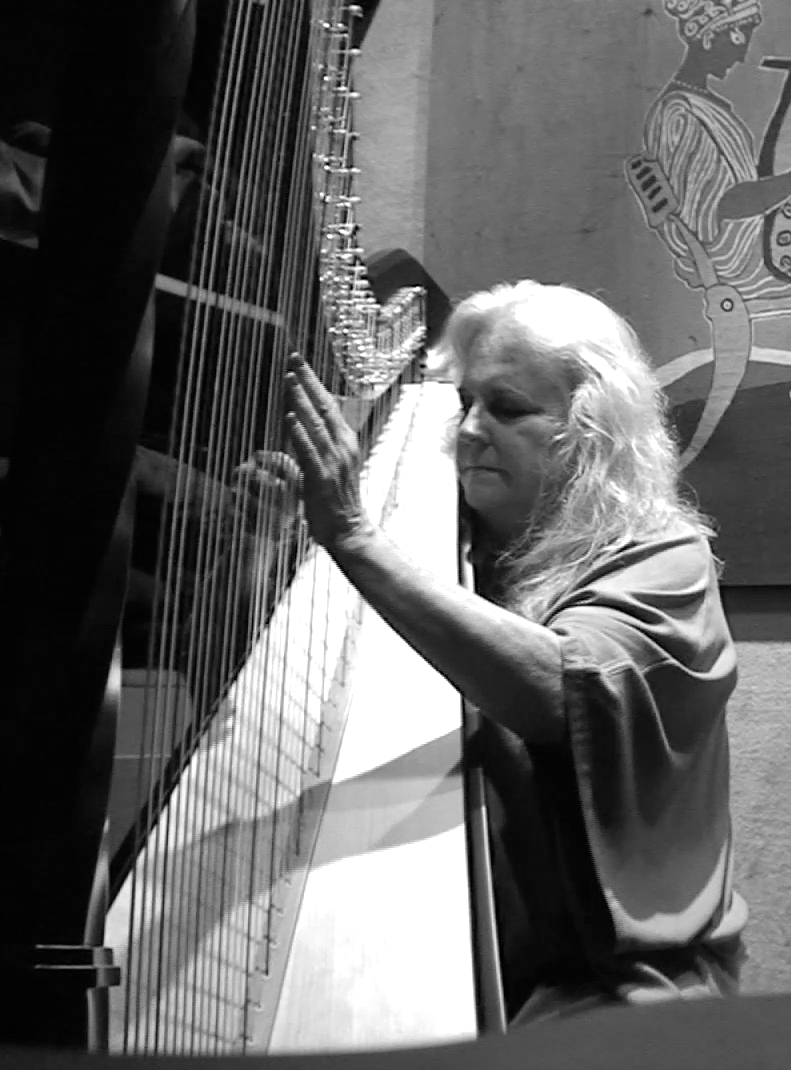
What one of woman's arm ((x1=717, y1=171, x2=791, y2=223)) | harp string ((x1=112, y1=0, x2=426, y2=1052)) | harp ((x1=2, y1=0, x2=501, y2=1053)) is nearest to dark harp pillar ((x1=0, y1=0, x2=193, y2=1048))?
harp ((x1=2, y1=0, x2=501, y2=1053))

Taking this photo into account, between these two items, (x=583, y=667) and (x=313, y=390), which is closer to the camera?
(x=313, y=390)

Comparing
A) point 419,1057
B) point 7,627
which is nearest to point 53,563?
point 7,627

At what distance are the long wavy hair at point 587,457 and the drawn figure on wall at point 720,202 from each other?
1253 mm

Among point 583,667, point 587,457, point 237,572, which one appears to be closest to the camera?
point 237,572

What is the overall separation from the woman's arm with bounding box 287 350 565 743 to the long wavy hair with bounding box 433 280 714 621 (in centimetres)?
17

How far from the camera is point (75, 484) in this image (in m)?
0.41

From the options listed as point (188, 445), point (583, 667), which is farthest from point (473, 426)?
point (188, 445)

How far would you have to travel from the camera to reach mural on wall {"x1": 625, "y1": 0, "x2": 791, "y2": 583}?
9.03 feet

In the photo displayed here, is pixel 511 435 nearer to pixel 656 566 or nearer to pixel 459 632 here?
pixel 656 566

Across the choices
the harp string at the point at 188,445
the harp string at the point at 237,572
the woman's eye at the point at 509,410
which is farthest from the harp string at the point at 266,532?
the woman's eye at the point at 509,410

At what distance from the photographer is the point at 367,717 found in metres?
1.43

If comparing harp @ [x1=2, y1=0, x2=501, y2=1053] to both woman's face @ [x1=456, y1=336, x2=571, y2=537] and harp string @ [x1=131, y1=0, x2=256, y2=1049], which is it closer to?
harp string @ [x1=131, y1=0, x2=256, y2=1049]

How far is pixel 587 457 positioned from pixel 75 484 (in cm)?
108

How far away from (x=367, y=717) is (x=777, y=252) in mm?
1720
